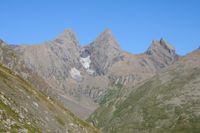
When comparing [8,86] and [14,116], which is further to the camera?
[8,86]

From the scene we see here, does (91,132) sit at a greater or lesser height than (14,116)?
greater

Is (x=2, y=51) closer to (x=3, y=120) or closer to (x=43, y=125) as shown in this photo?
(x=43, y=125)

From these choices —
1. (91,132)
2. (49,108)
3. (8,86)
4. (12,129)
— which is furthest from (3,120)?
(91,132)

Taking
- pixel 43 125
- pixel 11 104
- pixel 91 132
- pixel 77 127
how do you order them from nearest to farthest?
pixel 11 104
pixel 43 125
pixel 77 127
pixel 91 132

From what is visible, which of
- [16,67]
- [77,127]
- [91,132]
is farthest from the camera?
[16,67]

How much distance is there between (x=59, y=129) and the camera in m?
65.2

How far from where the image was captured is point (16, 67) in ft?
498

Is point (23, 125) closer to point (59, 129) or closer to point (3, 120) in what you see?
point (3, 120)

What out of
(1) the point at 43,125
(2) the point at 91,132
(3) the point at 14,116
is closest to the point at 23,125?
(3) the point at 14,116

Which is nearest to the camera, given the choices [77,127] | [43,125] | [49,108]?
[43,125]

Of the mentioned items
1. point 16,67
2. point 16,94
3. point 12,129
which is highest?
point 16,67

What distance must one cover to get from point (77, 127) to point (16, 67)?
78.7 metres

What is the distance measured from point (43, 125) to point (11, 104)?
25.4 feet

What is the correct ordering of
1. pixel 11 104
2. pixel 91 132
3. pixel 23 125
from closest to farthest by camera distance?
pixel 23 125 < pixel 11 104 < pixel 91 132
